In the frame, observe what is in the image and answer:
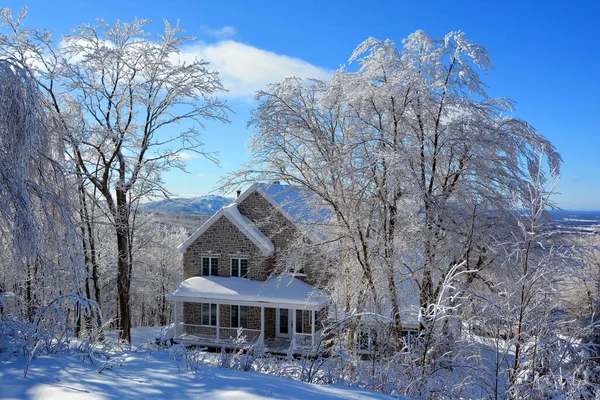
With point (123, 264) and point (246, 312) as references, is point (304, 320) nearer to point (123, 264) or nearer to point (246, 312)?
point (246, 312)

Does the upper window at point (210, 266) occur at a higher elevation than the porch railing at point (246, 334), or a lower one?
higher

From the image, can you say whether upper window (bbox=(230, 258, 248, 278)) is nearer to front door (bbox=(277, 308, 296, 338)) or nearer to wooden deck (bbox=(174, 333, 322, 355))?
front door (bbox=(277, 308, 296, 338))

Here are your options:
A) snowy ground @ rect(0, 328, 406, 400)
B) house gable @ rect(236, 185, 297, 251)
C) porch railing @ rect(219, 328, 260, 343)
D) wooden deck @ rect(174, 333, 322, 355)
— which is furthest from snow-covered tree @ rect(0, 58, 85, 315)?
house gable @ rect(236, 185, 297, 251)

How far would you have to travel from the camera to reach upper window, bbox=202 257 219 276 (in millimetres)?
19797

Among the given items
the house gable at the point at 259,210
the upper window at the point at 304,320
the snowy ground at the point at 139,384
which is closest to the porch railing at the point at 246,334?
the upper window at the point at 304,320

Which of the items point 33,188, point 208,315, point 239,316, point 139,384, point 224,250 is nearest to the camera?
point 139,384

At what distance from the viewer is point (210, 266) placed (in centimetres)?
1984

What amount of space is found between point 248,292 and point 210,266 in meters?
2.98

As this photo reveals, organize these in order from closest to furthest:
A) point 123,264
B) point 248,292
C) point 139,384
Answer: point 139,384 < point 123,264 < point 248,292

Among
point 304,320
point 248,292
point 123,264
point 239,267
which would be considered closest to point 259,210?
point 239,267

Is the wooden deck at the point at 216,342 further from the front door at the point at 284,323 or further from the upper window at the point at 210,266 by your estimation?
the upper window at the point at 210,266

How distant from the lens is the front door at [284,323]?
18406 millimetres

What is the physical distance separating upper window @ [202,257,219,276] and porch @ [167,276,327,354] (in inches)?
16.9

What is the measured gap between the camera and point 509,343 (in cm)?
528
